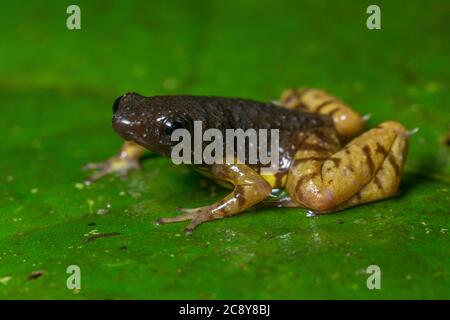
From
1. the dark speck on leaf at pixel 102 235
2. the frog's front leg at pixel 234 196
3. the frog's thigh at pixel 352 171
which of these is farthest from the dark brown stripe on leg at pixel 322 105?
the dark speck on leaf at pixel 102 235

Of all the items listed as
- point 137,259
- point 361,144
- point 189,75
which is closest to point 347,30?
point 189,75

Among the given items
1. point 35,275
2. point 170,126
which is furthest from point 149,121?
point 35,275

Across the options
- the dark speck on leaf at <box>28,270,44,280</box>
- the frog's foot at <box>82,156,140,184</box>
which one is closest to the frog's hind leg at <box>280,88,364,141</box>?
the frog's foot at <box>82,156,140,184</box>

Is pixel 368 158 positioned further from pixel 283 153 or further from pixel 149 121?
pixel 149 121

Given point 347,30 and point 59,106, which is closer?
point 59,106

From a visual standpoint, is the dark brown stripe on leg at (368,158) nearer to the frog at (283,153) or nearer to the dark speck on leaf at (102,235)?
the frog at (283,153)
